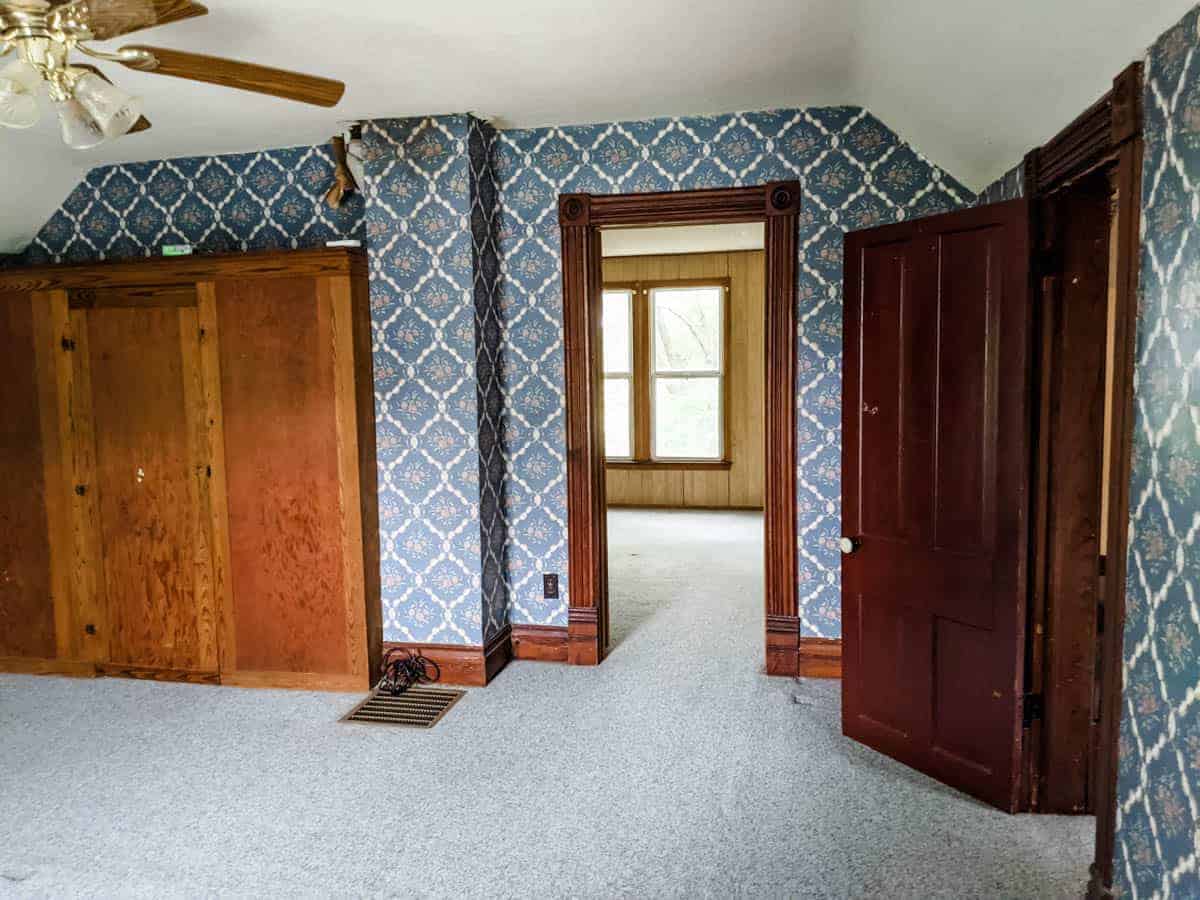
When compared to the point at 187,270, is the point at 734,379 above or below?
below

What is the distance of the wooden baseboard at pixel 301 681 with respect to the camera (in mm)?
3898

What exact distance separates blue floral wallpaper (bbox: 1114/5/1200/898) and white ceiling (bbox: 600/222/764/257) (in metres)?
5.00

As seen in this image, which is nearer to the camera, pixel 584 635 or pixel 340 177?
pixel 340 177

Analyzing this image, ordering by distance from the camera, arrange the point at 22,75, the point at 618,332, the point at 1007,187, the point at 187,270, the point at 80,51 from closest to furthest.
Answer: the point at 22,75
the point at 80,51
the point at 1007,187
the point at 187,270
the point at 618,332

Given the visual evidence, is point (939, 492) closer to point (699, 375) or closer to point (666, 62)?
point (666, 62)

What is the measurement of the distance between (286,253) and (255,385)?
0.61 meters

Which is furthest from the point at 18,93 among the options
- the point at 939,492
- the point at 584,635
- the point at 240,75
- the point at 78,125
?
the point at 584,635

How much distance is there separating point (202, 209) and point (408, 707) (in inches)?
107

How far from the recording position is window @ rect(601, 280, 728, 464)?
322 inches

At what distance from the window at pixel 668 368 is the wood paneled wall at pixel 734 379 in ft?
0.32

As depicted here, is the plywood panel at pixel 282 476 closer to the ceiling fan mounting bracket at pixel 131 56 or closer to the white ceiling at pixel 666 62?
the white ceiling at pixel 666 62

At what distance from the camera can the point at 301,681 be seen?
3934 millimetres

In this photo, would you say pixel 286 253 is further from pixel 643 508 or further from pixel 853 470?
pixel 643 508

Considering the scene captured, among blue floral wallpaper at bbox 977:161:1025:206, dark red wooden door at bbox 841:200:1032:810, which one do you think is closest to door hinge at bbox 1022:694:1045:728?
dark red wooden door at bbox 841:200:1032:810
